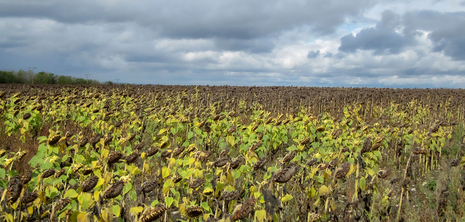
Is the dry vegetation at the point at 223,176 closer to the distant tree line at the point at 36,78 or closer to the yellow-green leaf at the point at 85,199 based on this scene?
the yellow-green leaf at the point at 85,199

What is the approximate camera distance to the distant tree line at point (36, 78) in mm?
36812

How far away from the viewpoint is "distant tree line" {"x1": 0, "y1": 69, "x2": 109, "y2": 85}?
1449 inches

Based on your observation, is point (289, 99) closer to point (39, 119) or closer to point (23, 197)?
point (39, 119)

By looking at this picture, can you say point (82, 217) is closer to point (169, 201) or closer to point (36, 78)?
point (169, 201)

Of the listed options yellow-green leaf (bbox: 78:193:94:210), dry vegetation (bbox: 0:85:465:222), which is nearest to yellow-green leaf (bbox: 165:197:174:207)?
dry vegetation (bbox: 0:85:465:222)

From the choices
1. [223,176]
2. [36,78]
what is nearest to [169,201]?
[223,176]

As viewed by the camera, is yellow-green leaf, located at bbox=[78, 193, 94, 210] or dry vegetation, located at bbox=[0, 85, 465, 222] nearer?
yellow-green leaf, located at bbox=[78, 193, 94, 210]

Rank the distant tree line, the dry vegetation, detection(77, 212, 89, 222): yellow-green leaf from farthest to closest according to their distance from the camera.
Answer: the distant tree line, the dry vegetation, detection(77, 212, 89, 222): yellow-green leaf

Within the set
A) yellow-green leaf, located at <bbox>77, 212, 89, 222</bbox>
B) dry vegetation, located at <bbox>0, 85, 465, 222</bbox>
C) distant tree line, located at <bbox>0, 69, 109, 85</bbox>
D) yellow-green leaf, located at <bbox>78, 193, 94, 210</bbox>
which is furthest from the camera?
distant tree line, located at <bbox>0, 69, 109, 85</bbox>

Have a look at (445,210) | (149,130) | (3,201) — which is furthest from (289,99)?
(3,201)

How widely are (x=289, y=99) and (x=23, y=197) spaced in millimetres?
13230

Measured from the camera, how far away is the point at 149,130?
22.3ft

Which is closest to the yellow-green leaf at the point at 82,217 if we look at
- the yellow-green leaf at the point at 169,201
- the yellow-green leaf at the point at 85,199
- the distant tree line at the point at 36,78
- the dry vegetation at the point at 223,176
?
the dry vegetation at the point at 223,176

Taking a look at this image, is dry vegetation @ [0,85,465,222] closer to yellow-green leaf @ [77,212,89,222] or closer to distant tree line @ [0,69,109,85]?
yellow-green leaf @ [77,212,89,222]
